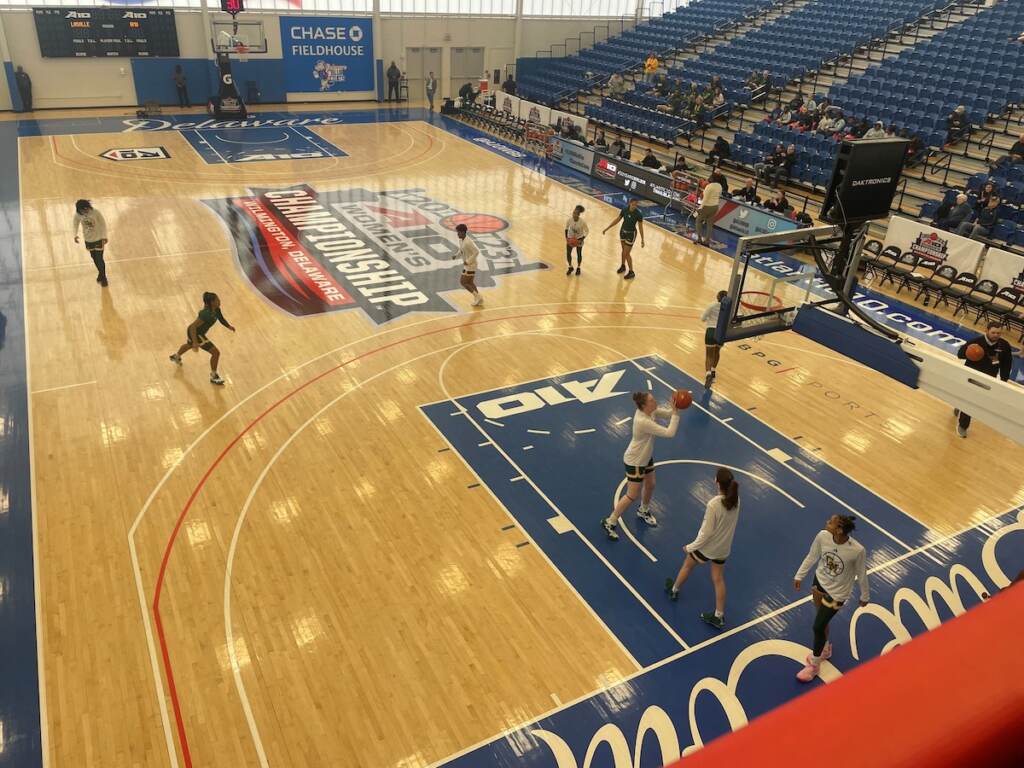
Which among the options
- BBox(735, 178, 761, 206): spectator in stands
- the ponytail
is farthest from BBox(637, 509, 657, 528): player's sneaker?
BBox(735, 178, 761, 206): spectator in stands

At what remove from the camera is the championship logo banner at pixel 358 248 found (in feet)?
48.8

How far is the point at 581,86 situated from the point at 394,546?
30579 millimetres

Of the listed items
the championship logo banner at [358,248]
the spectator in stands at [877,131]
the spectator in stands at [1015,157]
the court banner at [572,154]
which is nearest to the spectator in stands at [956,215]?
the spectator in stands at [1015,157]

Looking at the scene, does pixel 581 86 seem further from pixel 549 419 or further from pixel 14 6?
pixel 549 419

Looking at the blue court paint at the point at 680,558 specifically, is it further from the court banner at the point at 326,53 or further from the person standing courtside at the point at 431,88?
the court banner at the point at 326,53

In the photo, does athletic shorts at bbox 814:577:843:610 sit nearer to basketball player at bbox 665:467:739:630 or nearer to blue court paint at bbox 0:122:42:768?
basketball player at bbox 665:467:739:630

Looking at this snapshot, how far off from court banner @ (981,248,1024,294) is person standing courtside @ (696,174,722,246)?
5743 mm

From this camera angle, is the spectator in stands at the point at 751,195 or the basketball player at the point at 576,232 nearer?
the basketball player at the point at 576,232

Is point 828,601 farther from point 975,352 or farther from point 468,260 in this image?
point 468,260

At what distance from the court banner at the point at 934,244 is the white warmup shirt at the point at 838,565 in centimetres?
1182

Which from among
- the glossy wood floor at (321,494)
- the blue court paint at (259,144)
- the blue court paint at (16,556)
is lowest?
the blue court paint at (16,556)

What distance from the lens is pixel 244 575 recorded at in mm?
7977

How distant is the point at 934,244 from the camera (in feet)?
54.0

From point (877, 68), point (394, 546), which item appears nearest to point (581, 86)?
point (877, 68)
